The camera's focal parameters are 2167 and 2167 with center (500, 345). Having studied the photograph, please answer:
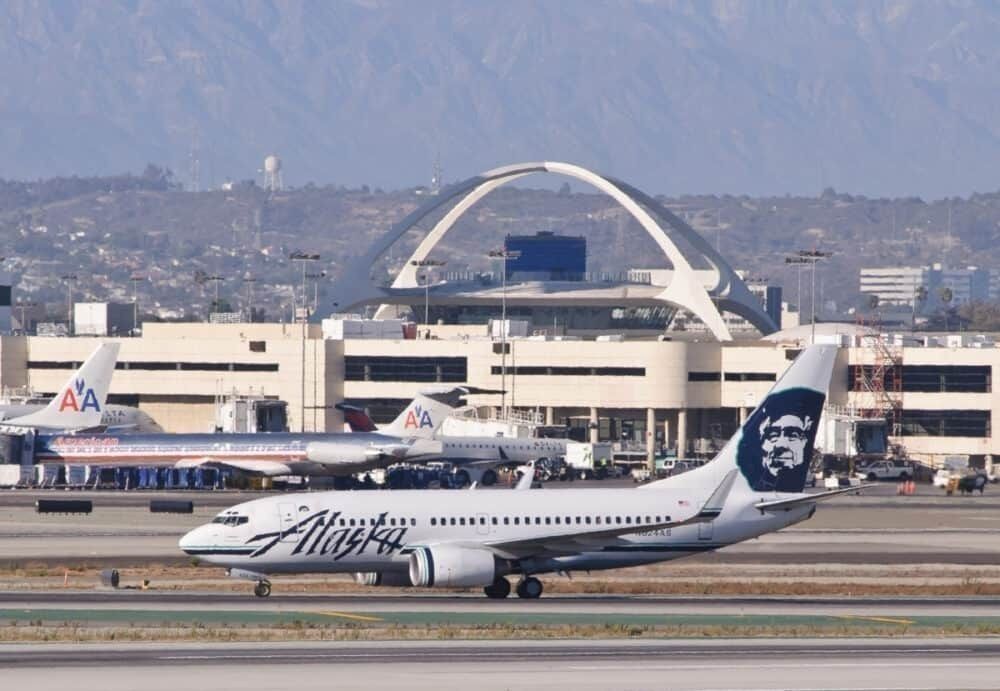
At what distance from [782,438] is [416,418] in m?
68.2

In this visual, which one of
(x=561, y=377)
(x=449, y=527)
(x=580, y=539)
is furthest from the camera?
(x=561, y=377)

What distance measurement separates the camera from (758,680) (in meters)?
44.6

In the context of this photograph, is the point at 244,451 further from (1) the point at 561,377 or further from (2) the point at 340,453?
(1) the point at 561,377

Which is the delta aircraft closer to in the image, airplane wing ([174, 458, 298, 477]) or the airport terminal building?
airplane wing ([174, 458, 298, 477])

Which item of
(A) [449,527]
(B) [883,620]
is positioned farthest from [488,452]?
(B) [883,620]

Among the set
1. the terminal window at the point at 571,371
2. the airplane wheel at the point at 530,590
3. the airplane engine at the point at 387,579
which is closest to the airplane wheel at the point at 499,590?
the airplane wheel at the point at 530,590

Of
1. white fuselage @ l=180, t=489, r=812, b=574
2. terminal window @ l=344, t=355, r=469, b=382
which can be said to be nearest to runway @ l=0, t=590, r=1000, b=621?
white fuselage @ l=180, t=489, r=812, b=574

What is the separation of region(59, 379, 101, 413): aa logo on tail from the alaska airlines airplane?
464 centimetres

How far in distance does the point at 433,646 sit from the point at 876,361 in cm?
11444

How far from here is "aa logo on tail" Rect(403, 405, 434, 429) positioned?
133250 mm

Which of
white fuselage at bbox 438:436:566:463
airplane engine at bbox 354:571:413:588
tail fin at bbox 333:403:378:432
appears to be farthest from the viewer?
tail fin at bbox 333:403:378:432

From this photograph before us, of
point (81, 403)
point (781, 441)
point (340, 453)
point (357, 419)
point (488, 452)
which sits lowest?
point (488, 452)

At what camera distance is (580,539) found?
6262 centimetres

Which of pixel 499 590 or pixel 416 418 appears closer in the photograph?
pixel 499 590
